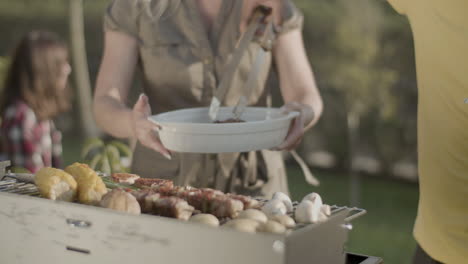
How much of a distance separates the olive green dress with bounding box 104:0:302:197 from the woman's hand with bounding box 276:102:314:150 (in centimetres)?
27

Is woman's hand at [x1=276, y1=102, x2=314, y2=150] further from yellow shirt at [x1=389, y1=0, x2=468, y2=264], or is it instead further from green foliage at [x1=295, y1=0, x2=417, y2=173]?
green foliage at [x1=295, y1=0, x2=417, y2=173]

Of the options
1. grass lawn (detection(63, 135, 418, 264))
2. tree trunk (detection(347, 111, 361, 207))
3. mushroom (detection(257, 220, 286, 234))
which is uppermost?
mushroom (detection(257, 220, 286, 234))

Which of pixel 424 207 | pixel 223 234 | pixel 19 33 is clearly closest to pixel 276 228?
pixel 223 234

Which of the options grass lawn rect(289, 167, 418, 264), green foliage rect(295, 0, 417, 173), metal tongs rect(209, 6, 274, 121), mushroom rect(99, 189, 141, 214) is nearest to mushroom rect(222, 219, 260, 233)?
mushroom rect(99, 189, 141, 214)

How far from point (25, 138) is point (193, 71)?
1.50 metres

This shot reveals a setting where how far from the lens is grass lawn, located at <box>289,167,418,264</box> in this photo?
5.14 m

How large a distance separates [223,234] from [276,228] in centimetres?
11

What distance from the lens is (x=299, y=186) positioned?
257 inches

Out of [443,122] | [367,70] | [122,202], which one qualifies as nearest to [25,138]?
[122,202]

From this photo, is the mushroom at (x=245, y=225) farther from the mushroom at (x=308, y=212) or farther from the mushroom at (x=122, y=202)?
the mushroom at (x=122, y=202)

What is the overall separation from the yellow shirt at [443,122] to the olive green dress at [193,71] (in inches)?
26.1

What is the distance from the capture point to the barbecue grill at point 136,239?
1127mm

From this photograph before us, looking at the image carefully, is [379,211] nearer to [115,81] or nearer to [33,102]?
[33,102]

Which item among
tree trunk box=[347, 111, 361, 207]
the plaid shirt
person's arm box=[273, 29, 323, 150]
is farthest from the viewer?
tree trunk box=[347, 111, 361, 207]
